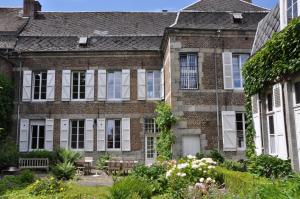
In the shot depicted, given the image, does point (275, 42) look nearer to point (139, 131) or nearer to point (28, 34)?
point (139, 131)

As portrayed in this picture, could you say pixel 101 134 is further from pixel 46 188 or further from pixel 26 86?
pixel 46 188

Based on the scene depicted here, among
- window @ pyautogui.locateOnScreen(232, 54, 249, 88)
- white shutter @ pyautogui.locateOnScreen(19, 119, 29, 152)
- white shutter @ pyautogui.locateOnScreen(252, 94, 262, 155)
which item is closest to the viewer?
white shutter @ pyautogui.locateOnScreen(252, 94, 262, 155)

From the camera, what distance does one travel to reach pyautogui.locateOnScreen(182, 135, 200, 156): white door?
1432 centimetres

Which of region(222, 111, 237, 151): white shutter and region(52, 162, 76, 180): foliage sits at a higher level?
region(222, 111, 237, 151): white shutter

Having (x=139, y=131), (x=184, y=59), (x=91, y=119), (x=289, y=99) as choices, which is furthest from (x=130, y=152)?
(x=289, y=99)

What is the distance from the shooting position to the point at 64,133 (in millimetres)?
17094

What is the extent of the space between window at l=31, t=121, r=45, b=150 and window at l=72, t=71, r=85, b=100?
2304 mm

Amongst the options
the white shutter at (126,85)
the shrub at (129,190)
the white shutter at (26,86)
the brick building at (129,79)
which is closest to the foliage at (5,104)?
the brick building at (129,79)

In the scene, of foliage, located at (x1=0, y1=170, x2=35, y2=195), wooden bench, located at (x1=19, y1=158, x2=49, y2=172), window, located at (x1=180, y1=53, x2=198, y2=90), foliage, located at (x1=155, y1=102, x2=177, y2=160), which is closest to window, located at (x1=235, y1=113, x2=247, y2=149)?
window, located at (x1=180, y1=53, x2=198, y2=90)

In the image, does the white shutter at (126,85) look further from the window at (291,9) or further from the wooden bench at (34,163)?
the window at (291,9)

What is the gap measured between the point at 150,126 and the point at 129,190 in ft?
35.9

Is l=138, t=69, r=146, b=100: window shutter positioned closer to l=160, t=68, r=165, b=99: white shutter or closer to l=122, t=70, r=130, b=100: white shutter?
l=122, t=70, r=130, b=100: white shutter

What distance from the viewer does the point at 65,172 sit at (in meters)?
12.1

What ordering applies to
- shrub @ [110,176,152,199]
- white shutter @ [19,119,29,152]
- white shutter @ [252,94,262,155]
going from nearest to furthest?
shrub @ [110,176,152,199] < white shutter @ [252,94,262,155] < white shutter @ [19,119,29,152]
